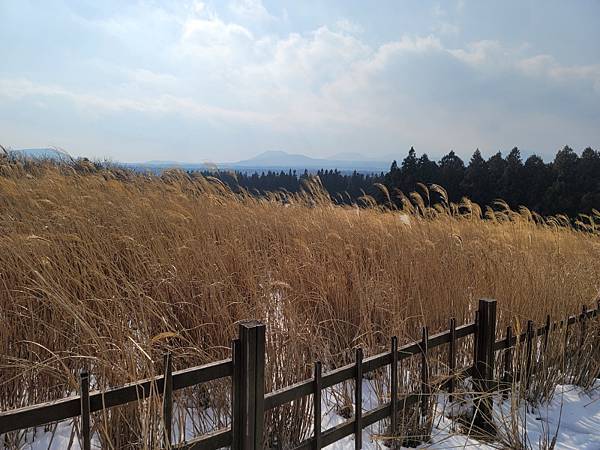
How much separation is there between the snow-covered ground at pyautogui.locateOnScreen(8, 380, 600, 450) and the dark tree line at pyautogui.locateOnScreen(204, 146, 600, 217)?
22094mm

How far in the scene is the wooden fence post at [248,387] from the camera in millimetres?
1629

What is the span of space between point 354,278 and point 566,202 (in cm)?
2871

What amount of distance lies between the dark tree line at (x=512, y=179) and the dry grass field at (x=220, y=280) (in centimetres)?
2033

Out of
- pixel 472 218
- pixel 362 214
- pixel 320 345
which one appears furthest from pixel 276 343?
pixel 472 218

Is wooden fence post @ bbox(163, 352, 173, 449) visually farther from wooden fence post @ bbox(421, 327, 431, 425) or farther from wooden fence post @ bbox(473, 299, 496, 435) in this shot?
wooden fence post @ bbox(473, 299, 496, 435)

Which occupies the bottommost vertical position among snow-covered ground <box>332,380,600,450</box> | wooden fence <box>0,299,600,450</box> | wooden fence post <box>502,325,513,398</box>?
snow-covered ground <box>332,380,600,450</box>

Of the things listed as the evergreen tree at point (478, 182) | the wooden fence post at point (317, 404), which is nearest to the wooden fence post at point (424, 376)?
the wooden fence post at point (317, 404)

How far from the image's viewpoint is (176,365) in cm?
233

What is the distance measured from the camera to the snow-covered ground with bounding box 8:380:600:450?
2.16m

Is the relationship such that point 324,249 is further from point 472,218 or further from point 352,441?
point 472,218

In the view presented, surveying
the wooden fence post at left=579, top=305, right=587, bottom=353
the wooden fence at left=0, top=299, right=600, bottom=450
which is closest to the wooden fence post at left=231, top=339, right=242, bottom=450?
the wooden fence at left=0, top=299, right=600, bottom=450

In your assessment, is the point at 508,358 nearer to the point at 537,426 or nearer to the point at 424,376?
the point at 537,426

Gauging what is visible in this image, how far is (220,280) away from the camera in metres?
2.70

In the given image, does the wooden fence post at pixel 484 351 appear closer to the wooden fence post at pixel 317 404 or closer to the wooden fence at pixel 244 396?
the wooden fence at pixel 244 396
